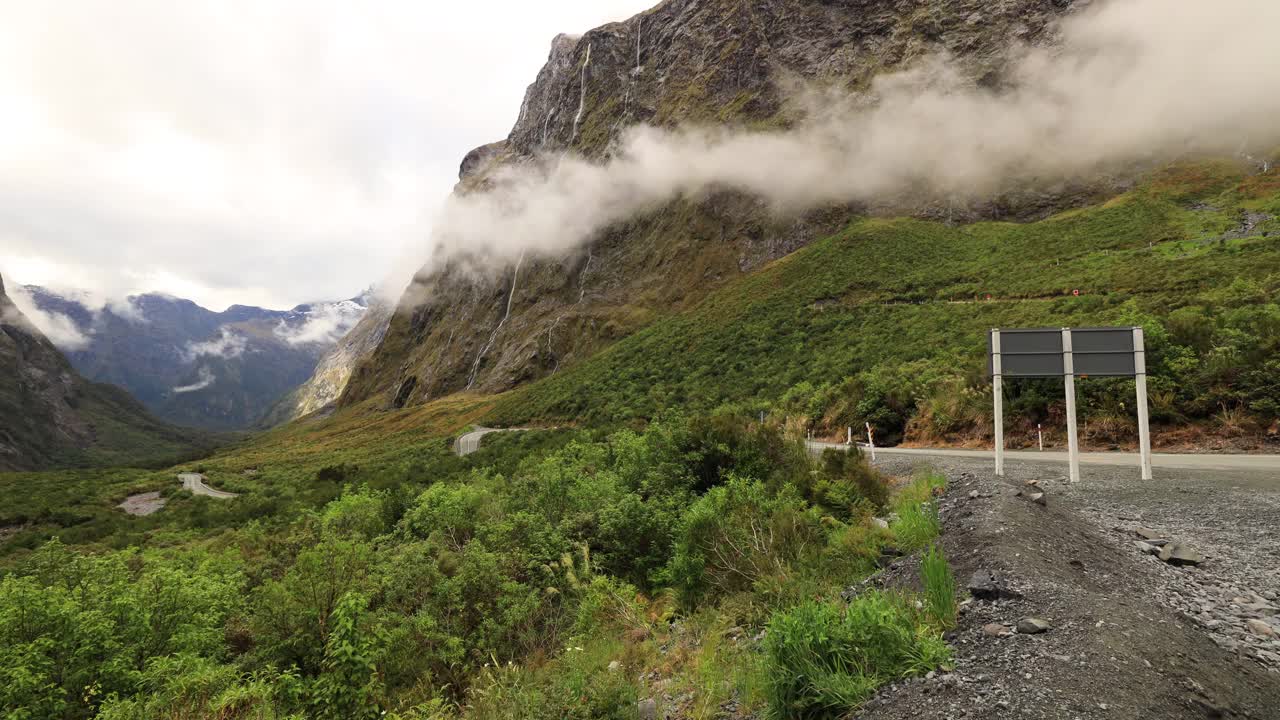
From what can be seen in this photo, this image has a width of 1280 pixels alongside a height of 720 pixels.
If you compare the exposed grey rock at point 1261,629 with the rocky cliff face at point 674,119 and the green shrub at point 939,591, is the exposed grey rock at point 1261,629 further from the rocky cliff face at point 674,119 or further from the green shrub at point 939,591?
the rocky cliff face at point 674,119

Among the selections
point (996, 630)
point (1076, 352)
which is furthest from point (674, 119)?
point (996, 630)

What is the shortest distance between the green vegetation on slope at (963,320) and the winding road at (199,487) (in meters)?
23.1

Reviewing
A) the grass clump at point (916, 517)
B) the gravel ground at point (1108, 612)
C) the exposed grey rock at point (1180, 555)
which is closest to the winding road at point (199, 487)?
the grass clump at point (916, 517)

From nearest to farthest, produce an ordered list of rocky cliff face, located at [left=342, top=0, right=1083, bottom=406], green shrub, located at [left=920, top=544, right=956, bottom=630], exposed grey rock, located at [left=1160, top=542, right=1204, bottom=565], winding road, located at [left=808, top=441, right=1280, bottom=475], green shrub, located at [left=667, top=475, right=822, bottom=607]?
green shrub, located at [left=920, top=544, right=956, bottom=630] < exposed grey rock, located at [left=1160, top=542, right=1204, bottom=565] < green shrub, located at [left=667, top=475, right=822, bottom=607] < winding road, located at [left=808, top=441, right=1280, bottom=475] < rocky cliff face, located at [left=342, top=0, right=1083, bottom=406]

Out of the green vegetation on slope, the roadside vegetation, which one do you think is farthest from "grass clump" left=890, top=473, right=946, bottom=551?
the green vegetation on slope

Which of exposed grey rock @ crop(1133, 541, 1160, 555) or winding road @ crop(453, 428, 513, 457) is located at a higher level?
exposed grey rock @ crop(1133, 541, 1160, 555)

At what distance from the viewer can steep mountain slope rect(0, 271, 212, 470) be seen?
106875 millimetres

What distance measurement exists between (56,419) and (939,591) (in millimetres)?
186621

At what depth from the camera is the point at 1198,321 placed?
40.8 ft

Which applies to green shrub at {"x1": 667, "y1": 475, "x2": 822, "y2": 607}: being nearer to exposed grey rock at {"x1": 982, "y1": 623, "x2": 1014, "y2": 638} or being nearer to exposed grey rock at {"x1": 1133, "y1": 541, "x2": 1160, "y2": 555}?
exposed grey rock at {"x1": 982, "y1": 623, "x2": 1014, "y2": 638}

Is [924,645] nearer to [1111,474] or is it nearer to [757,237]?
[1111,474]

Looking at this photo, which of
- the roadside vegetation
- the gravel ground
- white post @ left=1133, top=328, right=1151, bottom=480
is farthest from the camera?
white post @ left=1133, top=328, right=1151, bottom=480

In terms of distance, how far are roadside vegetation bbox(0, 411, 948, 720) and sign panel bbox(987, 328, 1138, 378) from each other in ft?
10.4

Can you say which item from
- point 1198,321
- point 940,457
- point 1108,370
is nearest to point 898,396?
point 940,457
